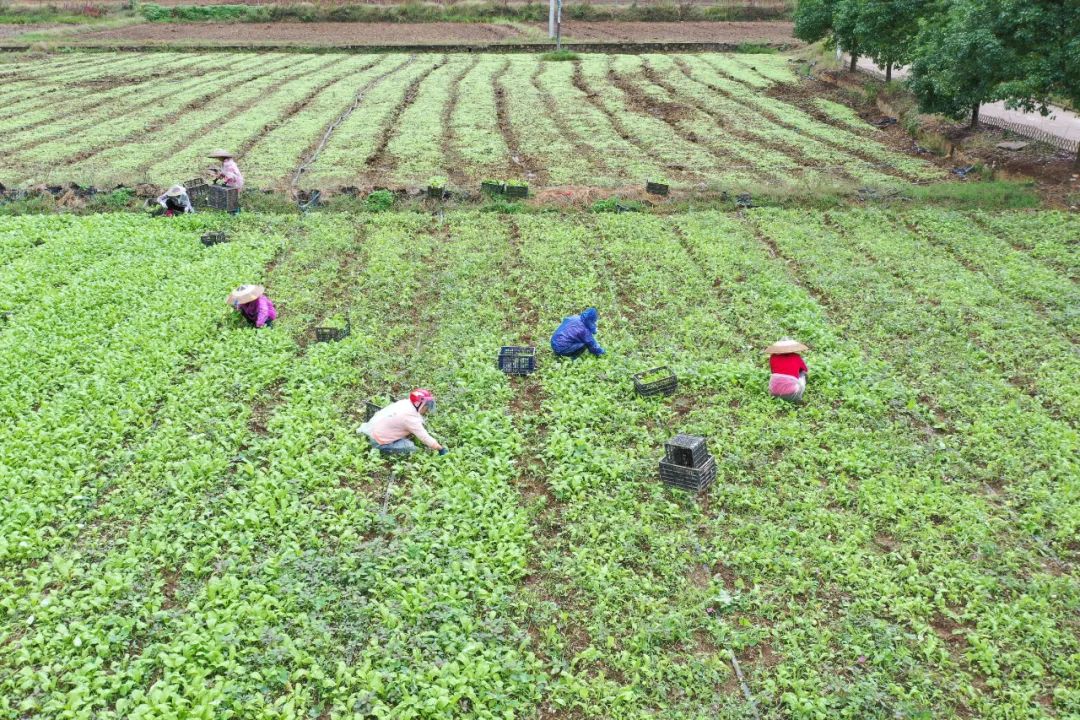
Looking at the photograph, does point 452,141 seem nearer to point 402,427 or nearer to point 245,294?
point 245,294

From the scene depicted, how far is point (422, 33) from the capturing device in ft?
177

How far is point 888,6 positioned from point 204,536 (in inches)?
1209

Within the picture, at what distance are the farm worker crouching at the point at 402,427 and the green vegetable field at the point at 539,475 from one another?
224 mm

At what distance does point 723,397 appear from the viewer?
11.2 meters

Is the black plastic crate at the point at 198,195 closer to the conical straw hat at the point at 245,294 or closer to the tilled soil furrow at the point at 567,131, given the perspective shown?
the conical straw hat at the point at 245,294

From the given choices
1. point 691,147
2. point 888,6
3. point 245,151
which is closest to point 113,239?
point 245,151

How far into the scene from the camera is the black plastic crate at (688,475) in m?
9.10

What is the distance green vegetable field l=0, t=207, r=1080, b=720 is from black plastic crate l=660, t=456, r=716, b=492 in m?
0.14

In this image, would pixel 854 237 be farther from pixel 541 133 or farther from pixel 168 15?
pixel 168 15

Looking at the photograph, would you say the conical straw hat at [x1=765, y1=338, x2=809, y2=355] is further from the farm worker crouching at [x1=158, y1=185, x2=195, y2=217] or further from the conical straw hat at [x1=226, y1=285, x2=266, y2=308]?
the farm worker crouching at [x1=158, y1=185, x2=195, y2=217]

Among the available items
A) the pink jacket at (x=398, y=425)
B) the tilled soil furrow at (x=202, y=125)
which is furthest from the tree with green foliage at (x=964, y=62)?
the tilled soil furrow at (x=202, y=125)

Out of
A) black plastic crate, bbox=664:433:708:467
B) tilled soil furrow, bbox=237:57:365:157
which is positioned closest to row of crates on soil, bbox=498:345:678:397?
black plastic crate, bbox=664:433:708:467

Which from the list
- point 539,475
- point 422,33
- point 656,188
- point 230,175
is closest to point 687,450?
point 539,475

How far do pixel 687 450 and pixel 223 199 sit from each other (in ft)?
46.5
